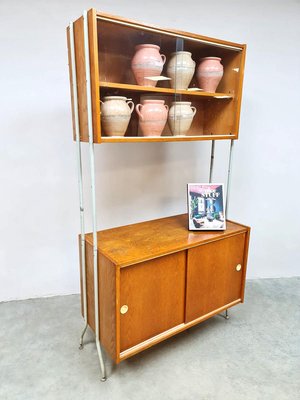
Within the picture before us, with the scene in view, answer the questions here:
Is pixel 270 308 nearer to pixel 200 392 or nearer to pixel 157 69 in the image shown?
pixel 200 392

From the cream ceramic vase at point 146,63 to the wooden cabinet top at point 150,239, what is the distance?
2.90ft

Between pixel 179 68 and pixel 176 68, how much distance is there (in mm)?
18

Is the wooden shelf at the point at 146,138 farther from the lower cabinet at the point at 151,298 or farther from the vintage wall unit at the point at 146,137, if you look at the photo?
the lower cabinet at the point at 151,298

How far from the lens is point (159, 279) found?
1.65 metres

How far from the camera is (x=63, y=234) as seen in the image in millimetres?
2369

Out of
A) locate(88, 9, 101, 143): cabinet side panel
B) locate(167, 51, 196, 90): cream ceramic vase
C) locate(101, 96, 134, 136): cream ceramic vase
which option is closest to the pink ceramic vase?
locate(167, 51, 196, 90): cream ceramic vase

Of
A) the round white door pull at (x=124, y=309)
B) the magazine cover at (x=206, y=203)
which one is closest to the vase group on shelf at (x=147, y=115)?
the magazine cover at (x=206, y=203)

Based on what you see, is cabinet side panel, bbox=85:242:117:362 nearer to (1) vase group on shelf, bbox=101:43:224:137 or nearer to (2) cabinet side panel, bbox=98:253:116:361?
(2) cabinet side panel, bbox=98:253:116:361

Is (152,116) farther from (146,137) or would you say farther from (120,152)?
(120,152)

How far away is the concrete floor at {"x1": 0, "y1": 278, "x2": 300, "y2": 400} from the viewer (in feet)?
5.26

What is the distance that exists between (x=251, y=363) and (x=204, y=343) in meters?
0.31

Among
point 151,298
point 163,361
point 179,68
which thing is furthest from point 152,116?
point 163,361

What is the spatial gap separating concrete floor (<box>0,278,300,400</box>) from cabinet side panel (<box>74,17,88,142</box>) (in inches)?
53.2

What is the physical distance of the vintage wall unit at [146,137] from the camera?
4.81 feet
